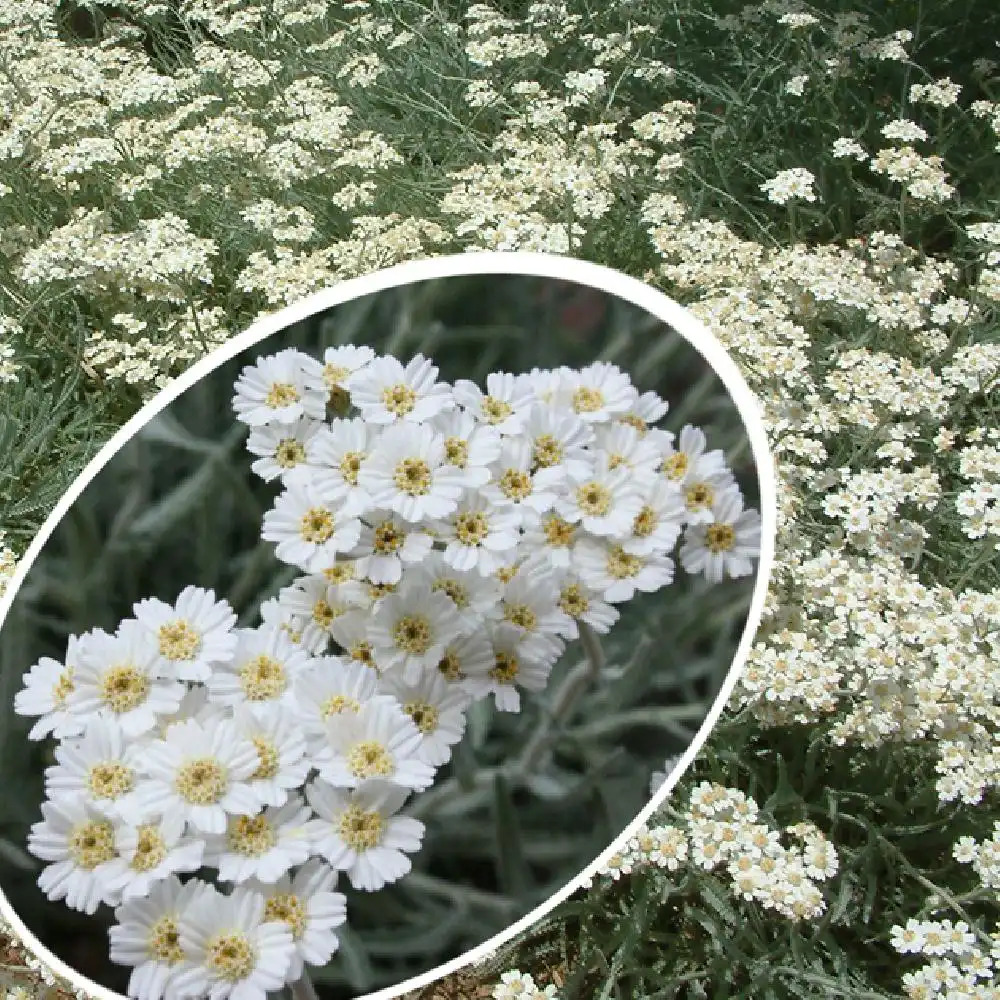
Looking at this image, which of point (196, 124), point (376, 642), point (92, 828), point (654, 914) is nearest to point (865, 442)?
point (654, 914)

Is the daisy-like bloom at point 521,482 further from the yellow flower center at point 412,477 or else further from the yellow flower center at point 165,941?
the yellow flower center at point 165,941

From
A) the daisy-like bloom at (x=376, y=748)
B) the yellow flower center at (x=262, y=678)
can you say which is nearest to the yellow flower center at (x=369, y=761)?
the daisy-like bloom at (x=376, y=748)

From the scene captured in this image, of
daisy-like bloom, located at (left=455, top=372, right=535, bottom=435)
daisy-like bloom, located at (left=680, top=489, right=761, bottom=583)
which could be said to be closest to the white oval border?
daisy-like bloom, located at (left=680, top=489, right=761, bottom=583)

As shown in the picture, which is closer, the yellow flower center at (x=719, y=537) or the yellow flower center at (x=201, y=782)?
the yellow flower center at (x=201, y=782)

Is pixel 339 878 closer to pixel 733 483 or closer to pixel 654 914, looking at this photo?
pixel 733 483

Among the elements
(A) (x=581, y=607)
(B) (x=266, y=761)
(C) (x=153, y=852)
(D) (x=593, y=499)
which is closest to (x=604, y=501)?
(D) (x=593, y=499)

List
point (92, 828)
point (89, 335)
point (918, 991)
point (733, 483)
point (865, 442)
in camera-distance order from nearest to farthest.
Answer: point (92, 828) → point (733, 483) → point (918, 991) → point (865, 442) → point (89, 335)
